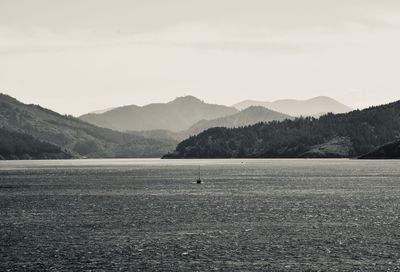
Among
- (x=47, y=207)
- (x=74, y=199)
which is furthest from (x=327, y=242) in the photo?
(x=74, y=199)

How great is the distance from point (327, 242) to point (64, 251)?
34.1 meters

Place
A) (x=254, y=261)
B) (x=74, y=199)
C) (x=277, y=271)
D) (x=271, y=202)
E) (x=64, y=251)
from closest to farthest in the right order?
(x=277, y=271) → (x=254, y=261) → (x=64, y=251) → (x=271, y=202) → (x=74, y=199)

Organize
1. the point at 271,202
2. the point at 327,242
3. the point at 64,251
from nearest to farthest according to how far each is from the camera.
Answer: the point at 64,251
the point at 327,242
the point at 271,202

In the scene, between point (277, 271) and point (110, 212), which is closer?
point (277, 271)

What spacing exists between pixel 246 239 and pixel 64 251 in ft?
81.7

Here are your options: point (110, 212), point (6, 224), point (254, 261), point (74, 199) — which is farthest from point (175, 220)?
point (74, 199)

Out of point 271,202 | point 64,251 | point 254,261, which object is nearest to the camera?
point 254,261

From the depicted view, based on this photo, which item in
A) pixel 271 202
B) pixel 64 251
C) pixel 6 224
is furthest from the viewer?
pixel 271 202

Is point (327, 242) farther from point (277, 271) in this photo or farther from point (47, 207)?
point (47, 207)

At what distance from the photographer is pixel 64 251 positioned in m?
75.1

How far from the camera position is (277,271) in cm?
6147

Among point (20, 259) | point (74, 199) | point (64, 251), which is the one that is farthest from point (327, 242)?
point (74, 199)

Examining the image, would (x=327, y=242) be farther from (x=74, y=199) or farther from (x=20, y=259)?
(x=74, y=199)

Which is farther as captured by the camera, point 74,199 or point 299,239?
point 74,199
